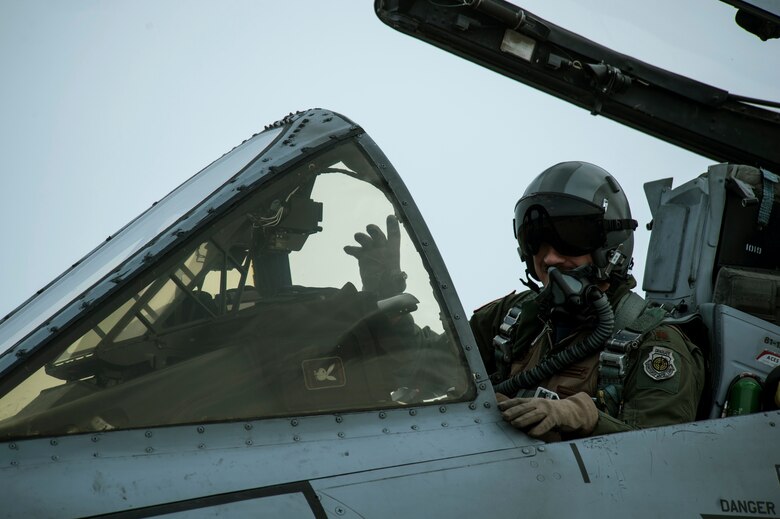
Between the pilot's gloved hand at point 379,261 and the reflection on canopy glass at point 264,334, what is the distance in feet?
0.06

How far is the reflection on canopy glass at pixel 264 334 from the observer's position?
179 centimetres

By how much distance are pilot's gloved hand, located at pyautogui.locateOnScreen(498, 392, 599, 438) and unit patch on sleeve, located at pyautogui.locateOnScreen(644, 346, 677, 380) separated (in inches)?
20.2

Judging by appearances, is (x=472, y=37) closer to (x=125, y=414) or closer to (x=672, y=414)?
(x=672, y=414)

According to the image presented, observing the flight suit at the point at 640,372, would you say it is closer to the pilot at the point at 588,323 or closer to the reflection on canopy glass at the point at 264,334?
the pilot at the point at 588,323

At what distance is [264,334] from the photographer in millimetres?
1989

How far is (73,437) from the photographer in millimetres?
1709

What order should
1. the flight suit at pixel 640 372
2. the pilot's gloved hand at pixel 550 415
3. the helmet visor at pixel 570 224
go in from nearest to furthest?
the pilot's gloved hand at pixel 550 415 → the flight suit at pixel 640 372 → the helmet visor at pixel 570 224

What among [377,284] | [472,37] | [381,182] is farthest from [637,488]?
[472,37]

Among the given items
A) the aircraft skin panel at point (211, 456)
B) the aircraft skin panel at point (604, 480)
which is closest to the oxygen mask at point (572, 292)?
the aircraft skin panel at point (604, 480)

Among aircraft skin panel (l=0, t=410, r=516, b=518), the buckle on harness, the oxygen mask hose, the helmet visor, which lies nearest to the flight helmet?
the helmet visor

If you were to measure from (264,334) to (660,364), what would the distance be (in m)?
1.40

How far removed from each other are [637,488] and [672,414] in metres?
0.53

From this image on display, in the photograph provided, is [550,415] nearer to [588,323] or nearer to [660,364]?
[660,364]

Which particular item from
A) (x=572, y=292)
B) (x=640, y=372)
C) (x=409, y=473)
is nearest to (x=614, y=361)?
(x=640, y=372)
